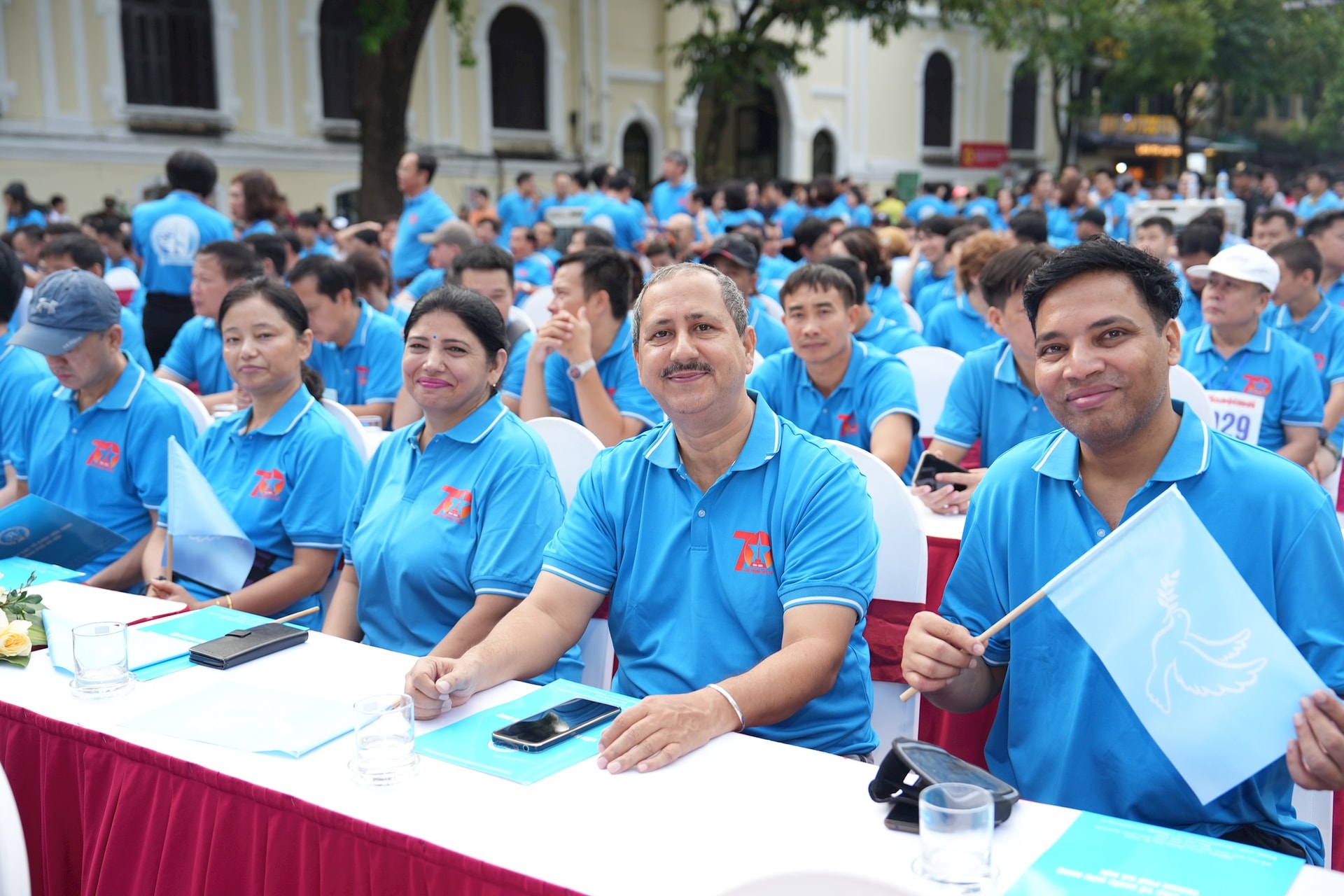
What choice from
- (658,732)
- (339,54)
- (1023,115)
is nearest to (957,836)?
(658,732)

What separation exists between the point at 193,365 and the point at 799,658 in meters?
4.46

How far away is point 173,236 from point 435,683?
620 centimetres

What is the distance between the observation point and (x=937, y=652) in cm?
194

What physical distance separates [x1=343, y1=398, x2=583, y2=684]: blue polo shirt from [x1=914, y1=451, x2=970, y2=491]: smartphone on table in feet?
4.81

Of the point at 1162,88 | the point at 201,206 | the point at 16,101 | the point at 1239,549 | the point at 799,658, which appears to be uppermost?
the point at 1162,88

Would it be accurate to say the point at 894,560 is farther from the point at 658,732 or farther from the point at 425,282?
the point at 425,282

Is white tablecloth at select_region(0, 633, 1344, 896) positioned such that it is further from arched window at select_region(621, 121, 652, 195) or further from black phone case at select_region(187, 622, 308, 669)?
arched window at select_region(621, 121, 652, 195)

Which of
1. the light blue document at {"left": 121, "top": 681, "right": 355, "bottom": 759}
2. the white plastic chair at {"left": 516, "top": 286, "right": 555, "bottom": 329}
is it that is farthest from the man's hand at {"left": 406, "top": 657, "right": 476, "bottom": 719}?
the white plastic chair at {"left": 516, "top": 286, "right": 555, "bottom": 329}

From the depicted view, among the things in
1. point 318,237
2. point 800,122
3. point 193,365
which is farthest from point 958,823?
point 800,122

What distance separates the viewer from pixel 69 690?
7.22 ft

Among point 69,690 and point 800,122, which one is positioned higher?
point 800,122

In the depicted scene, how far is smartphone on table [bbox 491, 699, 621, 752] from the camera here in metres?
1.93

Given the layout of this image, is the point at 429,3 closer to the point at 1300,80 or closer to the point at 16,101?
the point at 16,101

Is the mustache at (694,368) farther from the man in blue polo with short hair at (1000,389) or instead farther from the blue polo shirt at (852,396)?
the blue polo shirt at (852,396)
